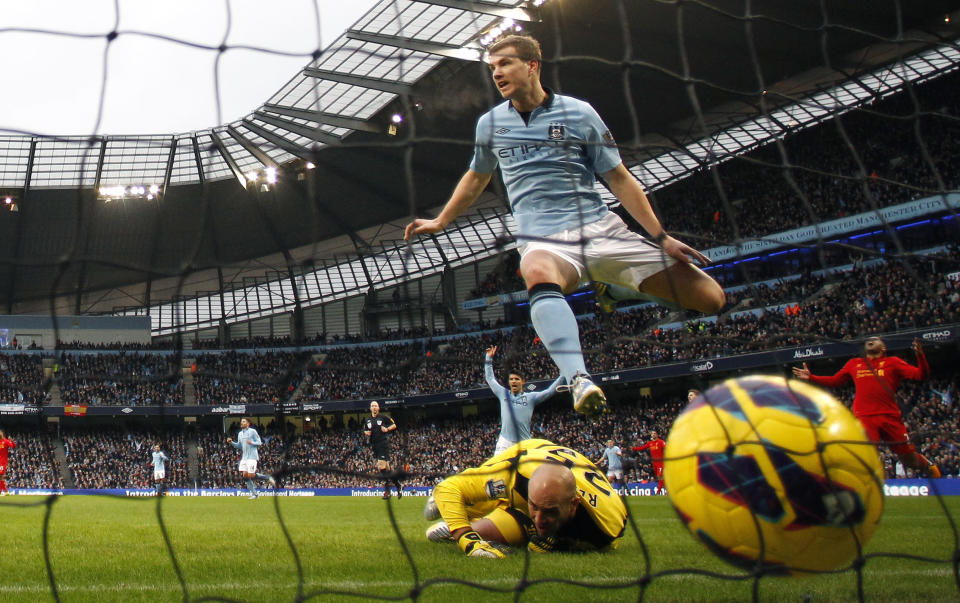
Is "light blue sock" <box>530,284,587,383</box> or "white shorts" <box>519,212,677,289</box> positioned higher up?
"white shorts" <box>519,212,677,289</box>

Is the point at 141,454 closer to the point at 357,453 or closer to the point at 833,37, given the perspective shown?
the point at 357,453

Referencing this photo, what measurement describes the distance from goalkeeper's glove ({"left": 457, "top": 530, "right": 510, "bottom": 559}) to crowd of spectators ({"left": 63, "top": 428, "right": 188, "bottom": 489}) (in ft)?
82.4

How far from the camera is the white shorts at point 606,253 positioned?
3.74 metres

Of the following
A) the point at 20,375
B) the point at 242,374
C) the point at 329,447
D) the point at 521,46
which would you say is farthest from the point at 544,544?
the point at 20,375

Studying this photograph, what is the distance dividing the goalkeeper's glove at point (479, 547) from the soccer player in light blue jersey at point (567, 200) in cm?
140

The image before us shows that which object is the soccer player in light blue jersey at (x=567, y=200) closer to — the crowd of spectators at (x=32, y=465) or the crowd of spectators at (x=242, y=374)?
the crowd of spectators at (x=242, y=374)

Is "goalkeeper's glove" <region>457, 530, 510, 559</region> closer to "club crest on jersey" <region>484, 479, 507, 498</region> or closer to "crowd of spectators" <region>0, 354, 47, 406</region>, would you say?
"club crest on jersey" <region>484, 479, 507, 498</region>

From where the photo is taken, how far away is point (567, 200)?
3.91m

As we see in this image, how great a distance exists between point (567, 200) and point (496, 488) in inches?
74.8

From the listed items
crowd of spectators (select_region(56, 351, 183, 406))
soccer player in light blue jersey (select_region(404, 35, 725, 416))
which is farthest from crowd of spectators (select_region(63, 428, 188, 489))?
soccer player in light blue jersey (select_region(404, 35, 725, 416))

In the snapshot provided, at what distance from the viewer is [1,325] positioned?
1398 inches

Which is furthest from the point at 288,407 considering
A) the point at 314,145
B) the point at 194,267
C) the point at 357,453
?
the point at 194,267

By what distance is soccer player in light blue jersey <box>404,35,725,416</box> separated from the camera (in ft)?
12.3

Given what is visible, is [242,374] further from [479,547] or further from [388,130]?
[479,547]
